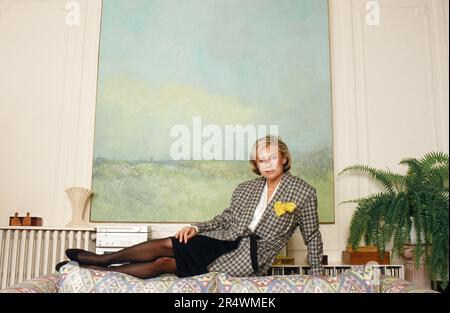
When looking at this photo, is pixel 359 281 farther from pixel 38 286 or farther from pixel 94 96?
pixel 94 96

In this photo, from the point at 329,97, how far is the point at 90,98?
6.71ft

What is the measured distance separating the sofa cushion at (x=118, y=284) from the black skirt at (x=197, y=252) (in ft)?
2.66

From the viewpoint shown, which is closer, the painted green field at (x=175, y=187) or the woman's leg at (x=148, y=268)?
the woman's leg at (x=148, y=268)

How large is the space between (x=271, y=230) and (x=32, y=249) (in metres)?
2.04

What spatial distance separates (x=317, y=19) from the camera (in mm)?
4188

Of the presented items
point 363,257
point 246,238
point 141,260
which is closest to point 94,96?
point 141,260

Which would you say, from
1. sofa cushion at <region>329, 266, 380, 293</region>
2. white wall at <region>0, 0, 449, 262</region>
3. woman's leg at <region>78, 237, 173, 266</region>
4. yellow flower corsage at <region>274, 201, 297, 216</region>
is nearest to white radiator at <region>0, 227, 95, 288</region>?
white wall at <region>0, 0, 449, 262</region>

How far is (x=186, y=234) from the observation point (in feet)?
9.01

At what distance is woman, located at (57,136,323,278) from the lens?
268 centimetres

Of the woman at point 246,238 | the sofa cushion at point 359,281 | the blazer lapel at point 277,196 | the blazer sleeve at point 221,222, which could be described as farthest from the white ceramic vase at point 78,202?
the sofa cushion at point 359,281

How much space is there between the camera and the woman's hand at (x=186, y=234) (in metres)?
2.73

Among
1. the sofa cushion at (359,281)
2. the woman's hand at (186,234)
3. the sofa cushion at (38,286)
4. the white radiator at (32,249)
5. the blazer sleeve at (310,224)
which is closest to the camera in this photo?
the sofa cushion at (38,286)

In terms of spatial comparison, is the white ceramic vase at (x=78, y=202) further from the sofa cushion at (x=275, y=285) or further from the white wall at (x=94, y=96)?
the sofa cushion at (x=275, y=285)

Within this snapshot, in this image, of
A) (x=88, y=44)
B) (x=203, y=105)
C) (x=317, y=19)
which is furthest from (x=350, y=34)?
(x=88, y=44)
